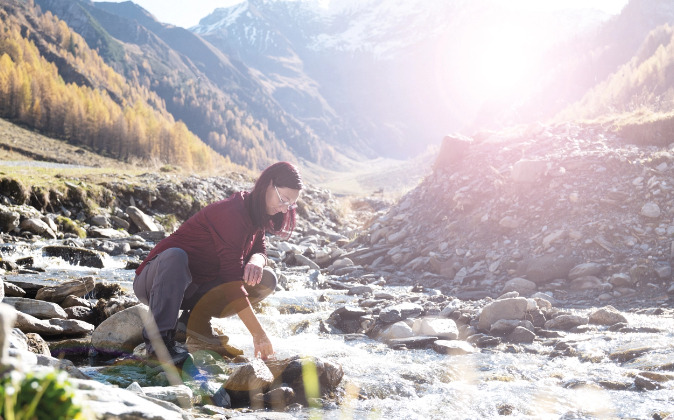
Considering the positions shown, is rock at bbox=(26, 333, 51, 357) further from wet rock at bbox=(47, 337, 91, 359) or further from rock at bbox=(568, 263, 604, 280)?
rock at bbox=(568, 263, 604, 280)

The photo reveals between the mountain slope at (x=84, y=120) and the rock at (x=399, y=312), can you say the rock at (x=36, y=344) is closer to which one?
the rock at (x=399, y=312)

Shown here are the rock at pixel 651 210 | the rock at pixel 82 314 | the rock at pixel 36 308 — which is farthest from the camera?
the rock at pixel 651 210

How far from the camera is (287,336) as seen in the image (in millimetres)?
6477

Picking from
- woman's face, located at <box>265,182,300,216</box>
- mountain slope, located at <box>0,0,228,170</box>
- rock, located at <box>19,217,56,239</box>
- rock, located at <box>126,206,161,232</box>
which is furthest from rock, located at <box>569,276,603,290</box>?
mountain slope, located at <box>0,0,228,170</box>

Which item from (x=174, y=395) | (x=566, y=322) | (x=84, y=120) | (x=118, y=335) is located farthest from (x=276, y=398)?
(x=84, y=120)

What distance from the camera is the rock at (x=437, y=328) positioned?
622 cm

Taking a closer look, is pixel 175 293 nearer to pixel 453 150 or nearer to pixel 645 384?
pixel 645 384

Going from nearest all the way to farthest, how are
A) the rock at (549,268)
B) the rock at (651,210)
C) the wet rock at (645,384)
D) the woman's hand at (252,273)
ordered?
the wet rock at (645,384) < the woman's hand at (252,273) < the rock at (549,268) < the rock at (651,210)

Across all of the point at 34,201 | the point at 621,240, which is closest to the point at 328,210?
the point at 34,201

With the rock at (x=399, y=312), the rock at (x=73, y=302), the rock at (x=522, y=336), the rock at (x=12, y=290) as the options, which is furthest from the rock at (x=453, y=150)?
the rock at (x=12, y=290)

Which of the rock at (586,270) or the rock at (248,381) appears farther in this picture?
the rock at (586,270)

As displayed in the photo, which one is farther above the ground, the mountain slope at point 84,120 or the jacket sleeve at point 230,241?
the mountain slope at point 84,120

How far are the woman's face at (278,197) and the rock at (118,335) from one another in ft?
6.24

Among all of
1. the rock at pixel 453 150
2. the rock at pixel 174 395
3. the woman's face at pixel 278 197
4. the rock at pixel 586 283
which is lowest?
the rock at pixel 586 283
